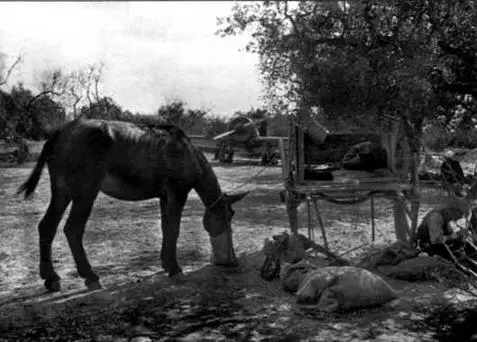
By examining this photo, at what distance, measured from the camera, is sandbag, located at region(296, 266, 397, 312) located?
6.09 m

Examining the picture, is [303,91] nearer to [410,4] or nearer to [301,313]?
[410,4]

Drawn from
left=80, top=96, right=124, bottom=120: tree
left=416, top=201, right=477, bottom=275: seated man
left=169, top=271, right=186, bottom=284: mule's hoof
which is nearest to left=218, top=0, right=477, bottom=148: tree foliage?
left=416, top=201, right=477, bottom=275: seated man

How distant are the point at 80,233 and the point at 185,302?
5.04ft

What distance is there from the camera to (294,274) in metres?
7.01

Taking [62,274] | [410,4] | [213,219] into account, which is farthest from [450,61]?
[62,274]

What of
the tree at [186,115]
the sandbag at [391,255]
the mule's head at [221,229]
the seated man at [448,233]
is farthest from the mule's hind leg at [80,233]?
the tree at [186,115]

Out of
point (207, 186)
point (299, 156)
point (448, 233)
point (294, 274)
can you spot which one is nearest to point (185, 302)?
point (294, 274)

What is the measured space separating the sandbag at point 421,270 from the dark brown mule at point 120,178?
205cm

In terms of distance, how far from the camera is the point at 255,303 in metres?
6.55

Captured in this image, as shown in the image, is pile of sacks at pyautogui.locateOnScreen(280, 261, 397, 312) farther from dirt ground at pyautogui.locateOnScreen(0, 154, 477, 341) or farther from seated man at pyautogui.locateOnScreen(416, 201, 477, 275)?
seated man at pyautogui.locateOnScreen(416, 201, 477, 275)

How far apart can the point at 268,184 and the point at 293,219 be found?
1223cm

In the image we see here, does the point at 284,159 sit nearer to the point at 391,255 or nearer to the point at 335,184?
the point at 335,184

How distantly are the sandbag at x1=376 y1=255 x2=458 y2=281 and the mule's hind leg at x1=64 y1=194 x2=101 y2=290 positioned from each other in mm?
3504

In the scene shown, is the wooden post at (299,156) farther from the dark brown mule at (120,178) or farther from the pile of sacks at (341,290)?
the pile of sacks at (341,290)
